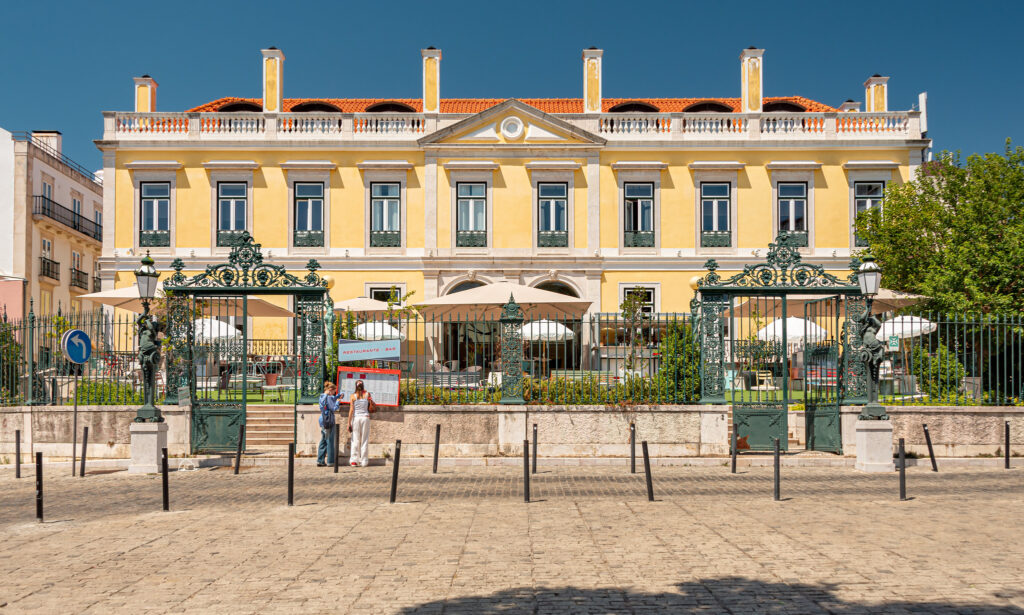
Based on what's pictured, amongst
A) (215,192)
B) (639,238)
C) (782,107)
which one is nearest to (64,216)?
(215,192)

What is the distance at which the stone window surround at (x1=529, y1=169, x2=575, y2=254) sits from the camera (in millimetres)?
31484

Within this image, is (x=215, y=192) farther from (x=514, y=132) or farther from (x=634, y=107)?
(x=634, y=107)

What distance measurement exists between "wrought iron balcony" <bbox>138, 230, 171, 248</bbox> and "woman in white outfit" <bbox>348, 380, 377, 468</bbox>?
1890 cm

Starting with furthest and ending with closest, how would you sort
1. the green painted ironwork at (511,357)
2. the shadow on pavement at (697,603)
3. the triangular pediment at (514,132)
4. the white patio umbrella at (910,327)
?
the triangular pediment at (514,132) → the white patio umbrella at (910,327) → the green painted ironwork at (511,357) → the shadow on pavement at (697,603)

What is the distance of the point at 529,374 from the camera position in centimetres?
1691

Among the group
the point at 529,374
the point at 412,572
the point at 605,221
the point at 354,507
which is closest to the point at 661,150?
the point at 605,221

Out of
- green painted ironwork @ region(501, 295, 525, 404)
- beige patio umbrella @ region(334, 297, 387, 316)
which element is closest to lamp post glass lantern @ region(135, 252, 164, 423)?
green painted ironwork @ region(501, 295, 525, 404)

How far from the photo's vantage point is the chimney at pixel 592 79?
105 feet

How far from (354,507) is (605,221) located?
22.0 meters

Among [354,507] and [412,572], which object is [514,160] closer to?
[354,507]

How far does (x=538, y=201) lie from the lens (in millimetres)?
31578

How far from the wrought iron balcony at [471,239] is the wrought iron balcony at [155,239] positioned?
10606mm

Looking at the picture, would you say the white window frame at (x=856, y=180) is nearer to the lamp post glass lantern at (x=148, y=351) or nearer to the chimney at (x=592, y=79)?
the chimney at (x=592, y=79)

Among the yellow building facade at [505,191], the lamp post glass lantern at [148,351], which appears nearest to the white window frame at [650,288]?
the yellow building facade at [505,191]
